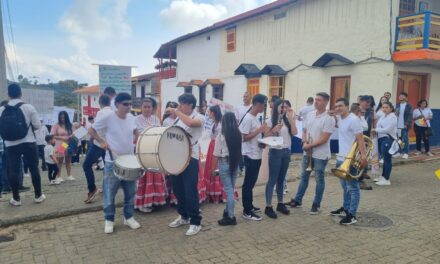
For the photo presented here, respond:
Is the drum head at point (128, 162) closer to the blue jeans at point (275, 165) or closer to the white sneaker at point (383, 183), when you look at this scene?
the blue jeans at point (275, 165)

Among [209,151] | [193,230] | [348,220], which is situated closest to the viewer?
[193,230]

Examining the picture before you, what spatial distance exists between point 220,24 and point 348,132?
1485 cm

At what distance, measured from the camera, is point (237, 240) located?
4.32m

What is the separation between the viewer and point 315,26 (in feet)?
43.7

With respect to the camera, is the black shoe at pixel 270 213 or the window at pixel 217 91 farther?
the window at pixel 217 91

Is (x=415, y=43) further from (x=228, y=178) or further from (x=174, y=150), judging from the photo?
(x=174, y=150)

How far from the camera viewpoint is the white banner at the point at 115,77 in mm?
8922

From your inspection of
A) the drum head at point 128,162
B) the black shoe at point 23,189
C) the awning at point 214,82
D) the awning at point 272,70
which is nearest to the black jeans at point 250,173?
the drum head at point 128,162

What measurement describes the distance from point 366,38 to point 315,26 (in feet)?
8.01

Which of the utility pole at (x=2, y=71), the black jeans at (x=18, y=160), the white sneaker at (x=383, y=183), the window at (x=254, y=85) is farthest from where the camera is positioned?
the window at (x=254, y=85)

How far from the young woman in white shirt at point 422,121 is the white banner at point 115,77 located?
29.2 feet

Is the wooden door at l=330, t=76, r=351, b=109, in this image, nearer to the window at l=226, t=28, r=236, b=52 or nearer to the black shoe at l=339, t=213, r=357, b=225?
the window at l=226, t=28, r=236, b=52

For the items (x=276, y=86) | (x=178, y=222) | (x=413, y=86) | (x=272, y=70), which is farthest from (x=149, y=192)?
(x=276, y=86)

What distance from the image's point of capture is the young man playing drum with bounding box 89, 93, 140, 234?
4.47 m
